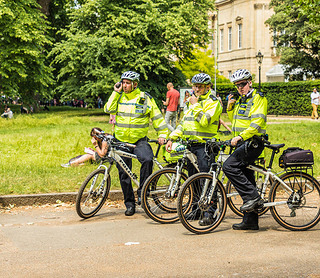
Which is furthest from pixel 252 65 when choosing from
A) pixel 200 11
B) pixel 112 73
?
pixel 112 73

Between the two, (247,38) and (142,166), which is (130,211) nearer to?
(142,166)

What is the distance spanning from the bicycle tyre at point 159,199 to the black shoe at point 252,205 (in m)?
1.00

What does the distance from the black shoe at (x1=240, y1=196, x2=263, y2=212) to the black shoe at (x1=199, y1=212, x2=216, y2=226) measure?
409mm

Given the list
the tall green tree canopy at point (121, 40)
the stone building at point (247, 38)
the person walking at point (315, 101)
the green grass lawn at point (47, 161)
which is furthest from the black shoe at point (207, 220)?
the stone building at point (247, 38)

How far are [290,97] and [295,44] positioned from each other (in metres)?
7.22

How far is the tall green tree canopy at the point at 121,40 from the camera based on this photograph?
1410 inches

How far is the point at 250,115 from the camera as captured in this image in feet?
24.0

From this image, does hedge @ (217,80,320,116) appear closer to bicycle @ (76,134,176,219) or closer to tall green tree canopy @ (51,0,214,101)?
tall green tree canopy @ (51,0,214,101)

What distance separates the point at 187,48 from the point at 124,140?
103 feet

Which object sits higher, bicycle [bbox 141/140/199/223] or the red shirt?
the red shirt

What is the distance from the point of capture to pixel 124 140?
A: 8562mm

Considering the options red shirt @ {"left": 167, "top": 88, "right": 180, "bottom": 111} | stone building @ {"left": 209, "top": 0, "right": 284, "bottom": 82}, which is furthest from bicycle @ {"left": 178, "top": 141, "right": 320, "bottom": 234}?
stone building @ {"left": 209, "top": 0, "right": 284, "bottom": 82}

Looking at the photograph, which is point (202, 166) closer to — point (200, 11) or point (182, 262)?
point (182, 262)

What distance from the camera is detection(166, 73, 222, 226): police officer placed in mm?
7711
